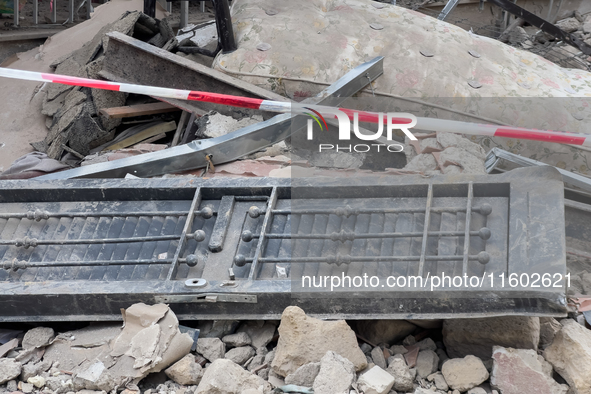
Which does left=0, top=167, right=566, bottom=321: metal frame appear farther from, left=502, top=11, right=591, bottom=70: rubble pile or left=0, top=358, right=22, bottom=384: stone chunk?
left=502, top=11, right=591, bottom=70: rubble pile

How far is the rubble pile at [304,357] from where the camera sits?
8.07 feet

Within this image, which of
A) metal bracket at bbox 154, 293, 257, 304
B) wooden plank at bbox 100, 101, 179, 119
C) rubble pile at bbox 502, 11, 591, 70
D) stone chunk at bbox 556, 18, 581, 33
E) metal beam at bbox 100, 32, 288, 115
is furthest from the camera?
stone chunk at bbox 556, 18, 581, 33

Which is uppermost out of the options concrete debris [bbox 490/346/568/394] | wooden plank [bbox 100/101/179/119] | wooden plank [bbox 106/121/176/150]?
concrete debris [bbox 490/346/568/394]

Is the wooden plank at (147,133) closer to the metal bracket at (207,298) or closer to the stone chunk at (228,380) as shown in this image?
the metal bracket at (207,298)

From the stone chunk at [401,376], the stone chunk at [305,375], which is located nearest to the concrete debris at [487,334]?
the stone chunk at [401,376]

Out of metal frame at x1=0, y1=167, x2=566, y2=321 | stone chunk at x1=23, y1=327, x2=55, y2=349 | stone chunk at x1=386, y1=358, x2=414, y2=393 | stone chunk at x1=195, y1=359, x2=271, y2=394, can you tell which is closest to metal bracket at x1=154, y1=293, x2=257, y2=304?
metal frame at x1=0, y1=167, x2=566, y2=321

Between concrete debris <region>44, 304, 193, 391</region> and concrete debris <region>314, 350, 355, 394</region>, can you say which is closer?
concrete debris <region>314, 350, 355, 394</region>

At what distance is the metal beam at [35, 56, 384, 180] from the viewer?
12.3 feet

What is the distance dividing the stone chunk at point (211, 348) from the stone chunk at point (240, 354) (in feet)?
0.12

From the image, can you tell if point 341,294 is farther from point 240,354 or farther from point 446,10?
point 446,10

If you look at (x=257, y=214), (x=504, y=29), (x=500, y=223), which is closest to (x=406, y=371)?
(x=500, y=223)

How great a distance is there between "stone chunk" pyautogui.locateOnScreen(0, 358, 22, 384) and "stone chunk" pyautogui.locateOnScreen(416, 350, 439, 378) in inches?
69.8

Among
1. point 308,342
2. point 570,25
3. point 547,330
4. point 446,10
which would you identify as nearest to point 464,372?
point 547,330

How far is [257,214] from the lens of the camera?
3.14 metres
